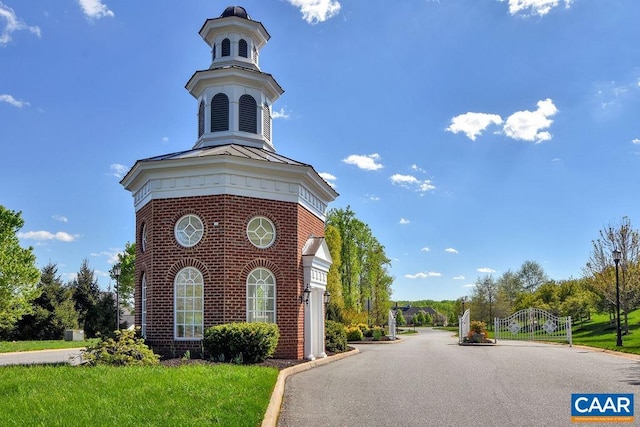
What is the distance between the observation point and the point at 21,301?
116 feet

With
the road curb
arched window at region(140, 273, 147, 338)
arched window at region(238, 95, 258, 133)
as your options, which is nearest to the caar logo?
the road curb

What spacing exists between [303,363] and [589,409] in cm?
779

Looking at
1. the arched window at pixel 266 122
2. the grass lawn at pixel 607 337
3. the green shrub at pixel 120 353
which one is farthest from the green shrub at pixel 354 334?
the green shrub at pixel 120 353

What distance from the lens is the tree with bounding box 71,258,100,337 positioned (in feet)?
155

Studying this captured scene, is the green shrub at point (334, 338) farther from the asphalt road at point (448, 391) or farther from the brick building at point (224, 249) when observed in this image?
the asphalt road at point (448, 391)

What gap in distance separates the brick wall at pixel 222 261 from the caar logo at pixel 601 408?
833 cm

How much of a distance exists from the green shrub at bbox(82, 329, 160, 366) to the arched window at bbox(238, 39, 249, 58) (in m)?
11.6

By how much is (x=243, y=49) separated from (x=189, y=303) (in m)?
10.0

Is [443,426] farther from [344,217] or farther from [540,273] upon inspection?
[540,273]

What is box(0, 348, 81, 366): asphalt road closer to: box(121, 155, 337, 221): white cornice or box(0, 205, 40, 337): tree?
box(121, 155, 337, 221): white cornice

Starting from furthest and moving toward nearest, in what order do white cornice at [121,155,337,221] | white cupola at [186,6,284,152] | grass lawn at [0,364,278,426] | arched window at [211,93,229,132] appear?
1. arched window at [211,93,229,132]
2. white cupola at [186,6,284,152]
3. white cornice at [121,155,337,221]
4. grass lawn at [0,364,278,426]

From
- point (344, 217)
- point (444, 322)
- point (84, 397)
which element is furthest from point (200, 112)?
point (444, 322)

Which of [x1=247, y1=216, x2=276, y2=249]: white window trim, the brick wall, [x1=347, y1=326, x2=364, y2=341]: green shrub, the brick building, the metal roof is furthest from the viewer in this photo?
[x1=347, y1=326, x2=364, y2=341]: green shrub

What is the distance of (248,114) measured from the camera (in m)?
20.3
